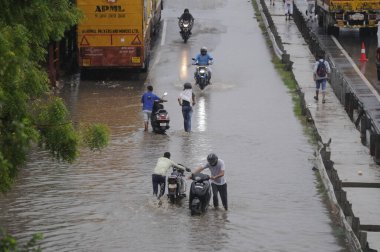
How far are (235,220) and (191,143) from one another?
24.7 feet

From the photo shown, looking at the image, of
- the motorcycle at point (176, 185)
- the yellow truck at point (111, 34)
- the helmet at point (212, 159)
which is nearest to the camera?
the helmet at point (212, 159)

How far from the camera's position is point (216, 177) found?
891 inches

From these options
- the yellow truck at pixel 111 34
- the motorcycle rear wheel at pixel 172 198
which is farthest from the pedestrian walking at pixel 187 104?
the yellow truck at pixel 111 34

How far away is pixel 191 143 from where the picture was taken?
97.3 feet

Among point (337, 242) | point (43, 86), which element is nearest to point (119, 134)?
point (337, 242)

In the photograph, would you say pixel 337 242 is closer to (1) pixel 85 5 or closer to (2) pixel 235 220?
(2) pixel 235 220

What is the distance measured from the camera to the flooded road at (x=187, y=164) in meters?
21.2

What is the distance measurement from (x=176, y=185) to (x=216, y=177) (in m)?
0.91

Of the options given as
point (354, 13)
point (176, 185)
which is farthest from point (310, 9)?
point (176, 185)

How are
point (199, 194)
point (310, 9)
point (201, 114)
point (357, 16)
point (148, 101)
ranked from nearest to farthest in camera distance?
point (199, 194)
point (148, 101)
point (201, 114)
point (357, 16)
point (310, 9)

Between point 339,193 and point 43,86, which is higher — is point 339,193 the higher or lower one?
the lower one

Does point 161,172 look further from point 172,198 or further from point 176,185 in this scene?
point 172,198

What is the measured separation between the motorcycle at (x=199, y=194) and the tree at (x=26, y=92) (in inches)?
184

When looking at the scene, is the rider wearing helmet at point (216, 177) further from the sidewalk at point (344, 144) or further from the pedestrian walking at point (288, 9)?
the pedestrian walking at point (288, 9)
